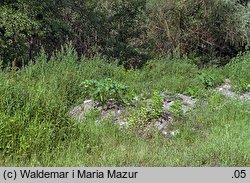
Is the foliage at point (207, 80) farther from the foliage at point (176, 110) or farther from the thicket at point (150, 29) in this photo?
the thicket at point (150, 29)

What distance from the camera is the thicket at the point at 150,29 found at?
529 inches

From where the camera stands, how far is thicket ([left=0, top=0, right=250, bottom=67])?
1343 centimetres

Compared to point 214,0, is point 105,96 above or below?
below

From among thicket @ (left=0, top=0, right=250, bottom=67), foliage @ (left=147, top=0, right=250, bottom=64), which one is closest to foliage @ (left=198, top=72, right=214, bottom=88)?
thicket @ (left=0, top=0, right=250, bottom=67)

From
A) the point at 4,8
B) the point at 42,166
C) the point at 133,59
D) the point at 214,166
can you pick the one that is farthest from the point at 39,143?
the point at 133,59

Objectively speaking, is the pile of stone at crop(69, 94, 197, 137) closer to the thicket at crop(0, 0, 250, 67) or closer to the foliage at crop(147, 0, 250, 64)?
the thicket at crop(0, 0, 250, 67)

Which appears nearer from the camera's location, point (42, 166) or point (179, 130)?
point (42, 166)

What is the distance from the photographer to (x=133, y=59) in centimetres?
1434

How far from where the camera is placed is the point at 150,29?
562 inches

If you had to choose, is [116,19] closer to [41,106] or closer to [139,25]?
[139,25]

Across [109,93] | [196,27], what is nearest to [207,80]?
[109,93]

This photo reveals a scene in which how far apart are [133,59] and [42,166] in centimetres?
1033

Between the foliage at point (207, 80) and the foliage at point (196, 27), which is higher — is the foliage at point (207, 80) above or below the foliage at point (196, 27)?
below

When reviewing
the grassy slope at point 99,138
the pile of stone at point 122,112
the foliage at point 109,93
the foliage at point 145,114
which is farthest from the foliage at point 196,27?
the foliage at point 145,114
